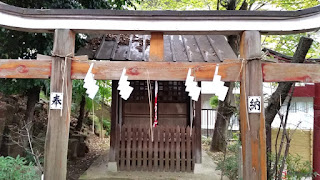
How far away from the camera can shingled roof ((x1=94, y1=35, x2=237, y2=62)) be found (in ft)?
19.1

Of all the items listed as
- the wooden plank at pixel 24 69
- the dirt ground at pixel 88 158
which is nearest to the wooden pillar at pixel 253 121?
the wooden plank at pixel 24 69

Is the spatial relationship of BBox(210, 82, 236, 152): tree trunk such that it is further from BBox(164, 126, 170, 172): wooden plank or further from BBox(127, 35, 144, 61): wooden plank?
BBox(127, 35, 144, 61): wooden plank

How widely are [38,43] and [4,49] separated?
2.79ft

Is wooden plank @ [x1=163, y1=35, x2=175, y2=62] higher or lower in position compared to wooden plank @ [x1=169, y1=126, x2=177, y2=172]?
higher

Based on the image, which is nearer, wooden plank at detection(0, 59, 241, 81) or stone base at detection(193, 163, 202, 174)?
wooden plank at detection(0, 59, 241, 81)

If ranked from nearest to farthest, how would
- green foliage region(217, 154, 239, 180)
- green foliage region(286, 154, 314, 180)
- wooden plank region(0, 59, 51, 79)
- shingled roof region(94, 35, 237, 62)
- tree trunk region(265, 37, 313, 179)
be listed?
wooden plank region(0, 59, 51, 79) < tree trunk region(265, 37, 313, 179) < green foliage region(286, 154, 314, 180) < shingled roof region(94, 35, 237, 62) < green foliage region(217, 154, 239, 180)

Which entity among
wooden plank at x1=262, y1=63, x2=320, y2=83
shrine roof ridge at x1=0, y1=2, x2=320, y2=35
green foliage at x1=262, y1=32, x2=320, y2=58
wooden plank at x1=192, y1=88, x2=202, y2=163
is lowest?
wooden plank at x1=192, y1=88, x2=202, y2=163

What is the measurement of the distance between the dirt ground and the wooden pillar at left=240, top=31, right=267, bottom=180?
5.29 metres

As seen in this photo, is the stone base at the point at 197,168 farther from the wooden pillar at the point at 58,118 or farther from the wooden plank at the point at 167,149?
the wooden pillar at the point at 58,118

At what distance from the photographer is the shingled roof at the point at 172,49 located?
5.81m

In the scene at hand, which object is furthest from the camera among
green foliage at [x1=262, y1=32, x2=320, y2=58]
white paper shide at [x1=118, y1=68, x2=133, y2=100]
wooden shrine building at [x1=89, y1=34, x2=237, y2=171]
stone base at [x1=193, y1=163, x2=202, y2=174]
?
green foliage at [x1=262, y1=32, x2=320, y2=58]

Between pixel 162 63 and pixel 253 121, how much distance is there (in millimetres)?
1663

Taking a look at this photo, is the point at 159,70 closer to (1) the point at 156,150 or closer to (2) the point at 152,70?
(2) the point at 152,70

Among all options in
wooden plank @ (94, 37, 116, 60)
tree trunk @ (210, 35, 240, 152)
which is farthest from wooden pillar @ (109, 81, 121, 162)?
tree trunk @ (210, 35, 240, 152)
